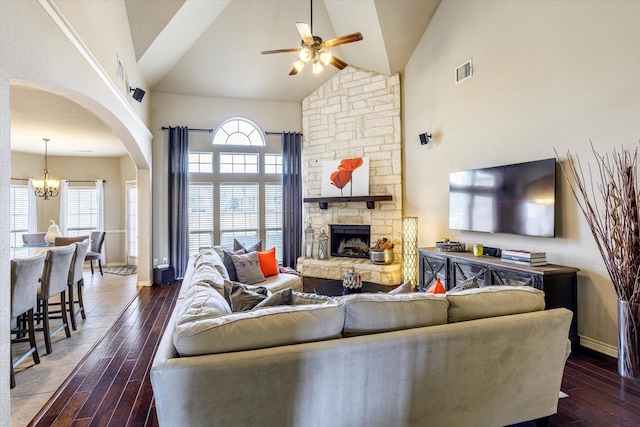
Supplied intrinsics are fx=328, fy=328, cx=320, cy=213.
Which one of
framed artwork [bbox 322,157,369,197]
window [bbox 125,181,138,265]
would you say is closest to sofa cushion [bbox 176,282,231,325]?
framed artwork [bbox 322,157,369,197]

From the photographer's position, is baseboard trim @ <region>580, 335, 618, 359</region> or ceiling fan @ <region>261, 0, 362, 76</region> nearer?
baseboard trim @ <region>580, 335, 618, 359</region>

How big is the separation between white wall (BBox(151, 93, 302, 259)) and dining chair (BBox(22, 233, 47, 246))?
3.13m

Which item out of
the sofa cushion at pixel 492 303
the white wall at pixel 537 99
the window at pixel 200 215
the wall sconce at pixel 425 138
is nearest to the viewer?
the sofa cushion at pixel 492 303

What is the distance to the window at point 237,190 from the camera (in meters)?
6.46

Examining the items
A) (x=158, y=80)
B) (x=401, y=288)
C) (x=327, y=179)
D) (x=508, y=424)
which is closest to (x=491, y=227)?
(x=401, y=288)

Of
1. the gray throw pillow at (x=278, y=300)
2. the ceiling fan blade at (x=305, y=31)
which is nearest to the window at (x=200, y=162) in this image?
the ceiling fan blade at (x=305, y=31)

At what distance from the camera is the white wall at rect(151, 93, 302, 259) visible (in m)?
6.09

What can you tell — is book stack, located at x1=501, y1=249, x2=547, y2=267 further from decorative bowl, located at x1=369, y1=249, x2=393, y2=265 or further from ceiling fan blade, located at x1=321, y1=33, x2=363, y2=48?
ceiling fan blade, located at x1=321, y1=33, x2=363, y2=48

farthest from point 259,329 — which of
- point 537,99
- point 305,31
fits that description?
point 537,99

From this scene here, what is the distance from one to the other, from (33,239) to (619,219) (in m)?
9.68

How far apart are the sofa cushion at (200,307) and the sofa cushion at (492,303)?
1.30m

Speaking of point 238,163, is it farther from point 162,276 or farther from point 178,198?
point 162,276

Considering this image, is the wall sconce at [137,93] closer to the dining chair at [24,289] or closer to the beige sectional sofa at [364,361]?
the dining chair at [24,289]

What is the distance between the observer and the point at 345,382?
1575 millimetres
